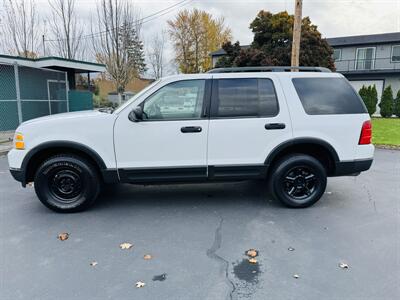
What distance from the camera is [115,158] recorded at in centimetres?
411

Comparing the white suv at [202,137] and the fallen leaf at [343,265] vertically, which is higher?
the white suv at [202,137]

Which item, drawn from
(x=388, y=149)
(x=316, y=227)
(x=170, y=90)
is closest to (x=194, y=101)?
(x=170, y=90)

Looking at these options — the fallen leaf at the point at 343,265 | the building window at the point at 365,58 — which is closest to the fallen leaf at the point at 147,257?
the fallen leaf at the point at 343,265

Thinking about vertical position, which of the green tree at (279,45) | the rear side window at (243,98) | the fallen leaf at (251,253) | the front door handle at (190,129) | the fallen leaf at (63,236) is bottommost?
the fallen leaf at (63,236)

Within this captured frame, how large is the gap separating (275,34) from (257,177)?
16.7 metres

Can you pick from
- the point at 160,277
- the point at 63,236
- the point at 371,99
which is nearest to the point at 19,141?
the point at 63,236

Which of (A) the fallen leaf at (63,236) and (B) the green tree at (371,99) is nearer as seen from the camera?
(A) the fallen leaf at (63,236)

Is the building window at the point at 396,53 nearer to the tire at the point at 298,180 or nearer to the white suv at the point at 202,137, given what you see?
the white suv at the point at 202,137

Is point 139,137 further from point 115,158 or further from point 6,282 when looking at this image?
point 6,282

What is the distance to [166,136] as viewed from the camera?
160 inches

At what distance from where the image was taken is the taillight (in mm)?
4273

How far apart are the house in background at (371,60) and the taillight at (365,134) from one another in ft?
80.1

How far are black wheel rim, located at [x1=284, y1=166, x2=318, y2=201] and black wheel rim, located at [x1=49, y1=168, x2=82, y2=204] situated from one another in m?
3.06

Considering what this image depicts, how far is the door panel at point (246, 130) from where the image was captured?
414 cm
